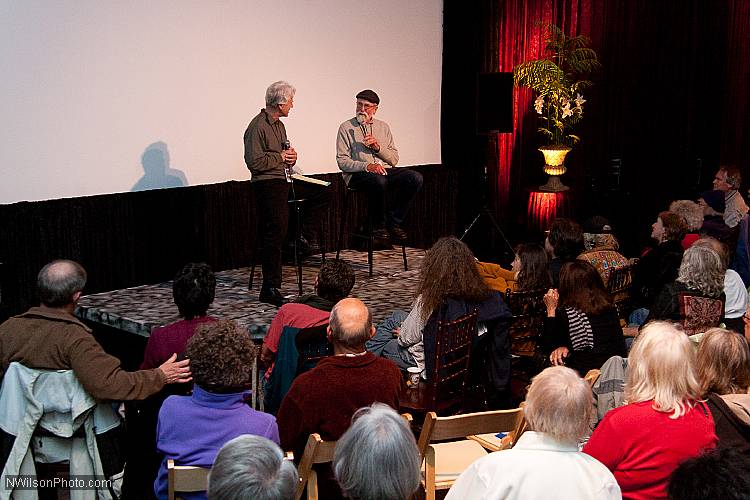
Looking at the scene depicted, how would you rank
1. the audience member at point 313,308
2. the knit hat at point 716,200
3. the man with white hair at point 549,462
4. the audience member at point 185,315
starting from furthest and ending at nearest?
the knit hat at point 716,200
the audience member at point 313,308
the audience member at point 185,315
the man with white hair at point 549,462

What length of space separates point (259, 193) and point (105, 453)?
307 cm

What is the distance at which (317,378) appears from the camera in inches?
139

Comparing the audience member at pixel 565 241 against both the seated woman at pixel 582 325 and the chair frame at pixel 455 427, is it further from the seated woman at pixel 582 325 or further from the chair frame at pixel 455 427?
the chair frame at pixel 455 427

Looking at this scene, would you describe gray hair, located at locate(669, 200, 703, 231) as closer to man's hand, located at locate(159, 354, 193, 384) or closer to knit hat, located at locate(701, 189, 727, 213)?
knit hat, located at locate(701, 189, 727, 213)

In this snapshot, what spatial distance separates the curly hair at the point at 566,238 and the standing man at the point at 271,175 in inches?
72.6

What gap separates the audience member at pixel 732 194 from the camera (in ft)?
25.9

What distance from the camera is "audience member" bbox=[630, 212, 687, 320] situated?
229 inches

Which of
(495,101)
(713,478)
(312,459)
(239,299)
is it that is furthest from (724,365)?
(495,101)

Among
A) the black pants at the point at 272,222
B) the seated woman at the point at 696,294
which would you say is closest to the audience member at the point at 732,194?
the seated woman at the point at 696,294

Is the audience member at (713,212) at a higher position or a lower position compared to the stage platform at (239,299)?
higher

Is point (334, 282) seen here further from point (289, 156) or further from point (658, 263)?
point (658, 263)

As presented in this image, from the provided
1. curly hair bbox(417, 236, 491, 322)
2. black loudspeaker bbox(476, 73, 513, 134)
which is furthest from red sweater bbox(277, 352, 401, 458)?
black loudspeaker bbox(476, 73, 513, 134)

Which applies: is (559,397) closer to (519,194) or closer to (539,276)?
(539,276)

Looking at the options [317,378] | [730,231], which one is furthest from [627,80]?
[317,378]
